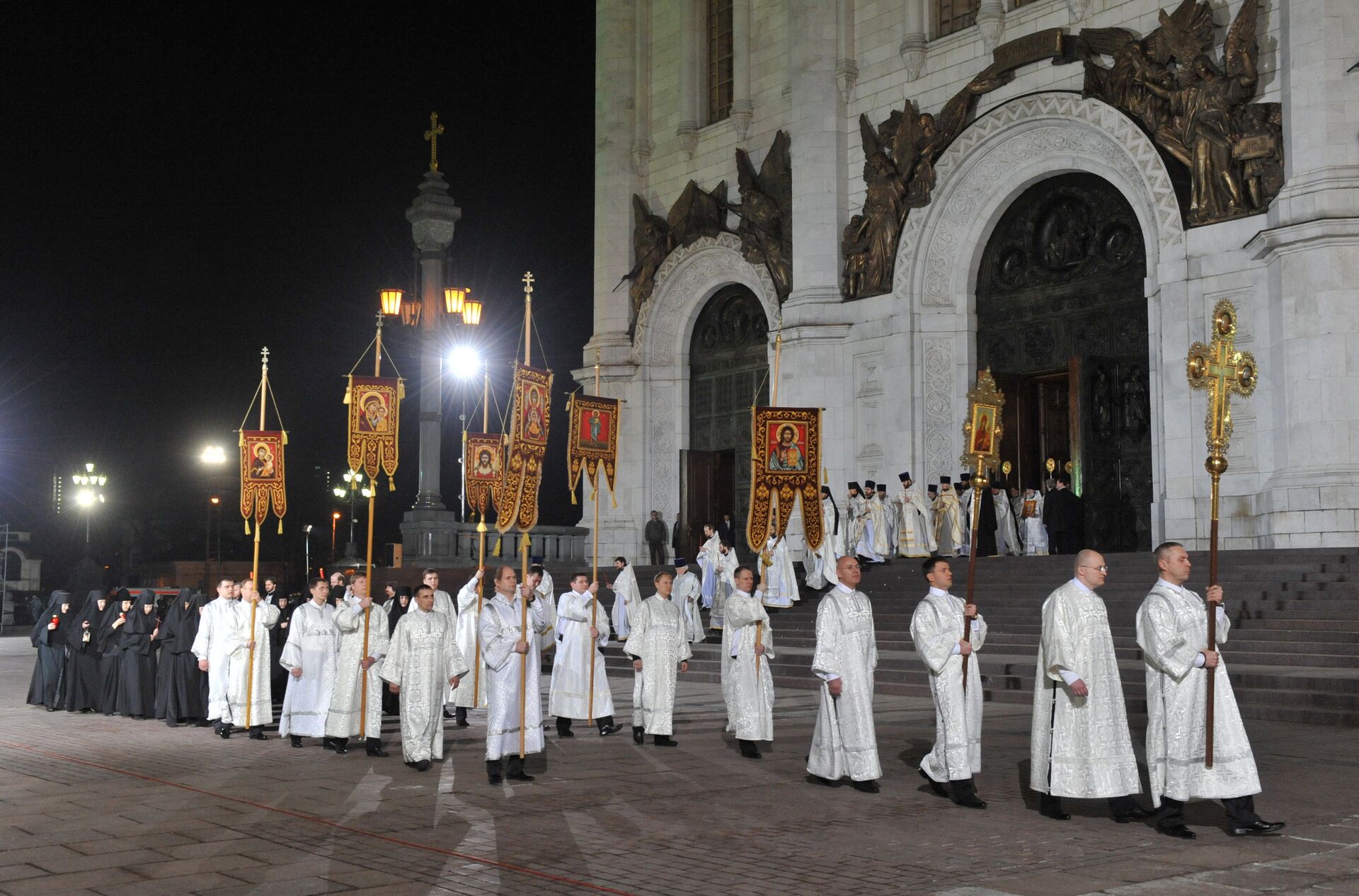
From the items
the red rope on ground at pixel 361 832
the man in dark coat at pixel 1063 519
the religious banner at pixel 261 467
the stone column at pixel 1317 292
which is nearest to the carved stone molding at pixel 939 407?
the man in dark coat at pixel 1063 519

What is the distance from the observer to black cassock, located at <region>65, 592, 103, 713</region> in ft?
51.0

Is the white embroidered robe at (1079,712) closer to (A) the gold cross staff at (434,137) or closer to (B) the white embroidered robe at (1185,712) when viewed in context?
(B) the white embroidered robe at (1185,712)

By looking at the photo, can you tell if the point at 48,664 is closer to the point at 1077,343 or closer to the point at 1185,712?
the point at 1185,712

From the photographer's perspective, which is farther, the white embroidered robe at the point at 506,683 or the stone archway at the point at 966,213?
the stone archway at the point at 966,213

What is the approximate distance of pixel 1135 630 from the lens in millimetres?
15227

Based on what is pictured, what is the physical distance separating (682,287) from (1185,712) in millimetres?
21009

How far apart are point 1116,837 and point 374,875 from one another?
3935 millimetres

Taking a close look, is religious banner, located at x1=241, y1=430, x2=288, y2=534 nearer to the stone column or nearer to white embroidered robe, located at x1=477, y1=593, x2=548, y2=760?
white embroidered robe, located at x1=477, y1=593, x2=548, y2=760

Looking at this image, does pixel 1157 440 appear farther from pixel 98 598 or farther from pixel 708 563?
pixel 98 598

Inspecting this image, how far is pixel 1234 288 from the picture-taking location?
18.6m

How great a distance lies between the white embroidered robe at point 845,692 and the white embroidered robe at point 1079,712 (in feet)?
4.14

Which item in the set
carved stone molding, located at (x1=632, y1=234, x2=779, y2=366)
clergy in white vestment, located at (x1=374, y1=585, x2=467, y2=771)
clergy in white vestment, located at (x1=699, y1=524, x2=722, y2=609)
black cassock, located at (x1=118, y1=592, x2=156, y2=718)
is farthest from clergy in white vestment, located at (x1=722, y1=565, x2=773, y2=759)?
carved stone molding, located at (x1=632, y1=234, x2=779, y2=366)

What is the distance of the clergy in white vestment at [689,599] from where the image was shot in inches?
733

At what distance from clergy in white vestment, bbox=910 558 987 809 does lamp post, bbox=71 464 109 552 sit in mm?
28922
